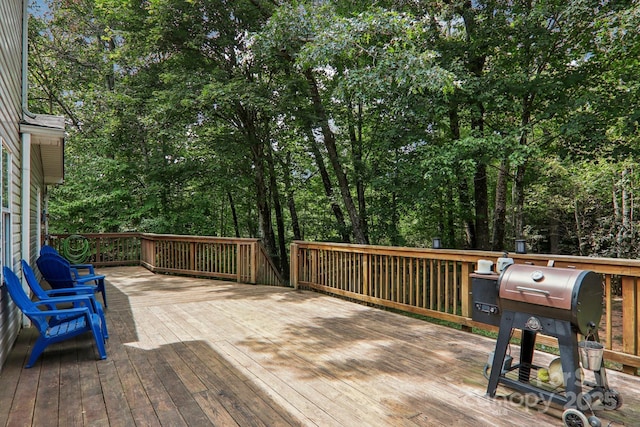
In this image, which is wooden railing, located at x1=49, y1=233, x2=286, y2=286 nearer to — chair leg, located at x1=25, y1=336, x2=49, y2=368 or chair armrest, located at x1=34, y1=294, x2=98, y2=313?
chair armrest, located at x1=34, y1=294, x2=98, y2=313

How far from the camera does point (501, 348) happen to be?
7.98ft

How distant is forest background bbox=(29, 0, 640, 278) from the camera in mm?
6891

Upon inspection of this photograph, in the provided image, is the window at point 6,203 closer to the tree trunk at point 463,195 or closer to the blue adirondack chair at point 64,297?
the blue adirondack chair at point 64,297

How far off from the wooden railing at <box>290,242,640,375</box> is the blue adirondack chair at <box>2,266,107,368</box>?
129 inches

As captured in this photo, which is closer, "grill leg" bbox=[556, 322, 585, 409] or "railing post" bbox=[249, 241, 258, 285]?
"grill leg" bbox=[556, 322, 585, 409]

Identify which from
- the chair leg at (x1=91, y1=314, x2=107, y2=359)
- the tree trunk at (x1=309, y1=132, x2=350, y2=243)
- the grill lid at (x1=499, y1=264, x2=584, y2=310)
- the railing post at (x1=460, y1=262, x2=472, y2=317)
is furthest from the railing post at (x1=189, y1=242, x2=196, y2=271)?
the grill lid at (x1=499, y1=264, x2=584, y2=310)

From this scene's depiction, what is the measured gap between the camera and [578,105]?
6.66 m

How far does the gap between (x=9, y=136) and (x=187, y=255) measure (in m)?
4.91

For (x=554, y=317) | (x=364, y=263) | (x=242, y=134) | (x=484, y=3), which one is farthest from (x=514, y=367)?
(x=242, y=134)

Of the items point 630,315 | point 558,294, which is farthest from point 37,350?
point 630,315

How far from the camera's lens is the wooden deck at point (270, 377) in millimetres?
2281

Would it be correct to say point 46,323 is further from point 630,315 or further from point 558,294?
point 630,315

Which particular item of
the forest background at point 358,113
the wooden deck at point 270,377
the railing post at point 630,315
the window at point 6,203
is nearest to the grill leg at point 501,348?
the wooden deck at point 270,377

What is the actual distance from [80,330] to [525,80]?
807 cm
